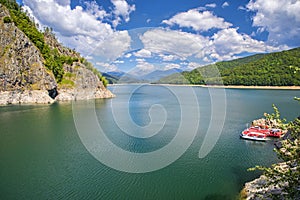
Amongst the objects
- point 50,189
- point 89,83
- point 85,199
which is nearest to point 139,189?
point 85,199

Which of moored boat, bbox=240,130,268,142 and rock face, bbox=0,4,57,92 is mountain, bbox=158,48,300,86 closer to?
rock face, bbox=0,4,57,92

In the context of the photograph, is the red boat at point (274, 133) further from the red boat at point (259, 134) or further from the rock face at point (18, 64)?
the rock face at point (18, 64)

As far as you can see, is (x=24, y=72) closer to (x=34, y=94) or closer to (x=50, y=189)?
(x=34, y=94)

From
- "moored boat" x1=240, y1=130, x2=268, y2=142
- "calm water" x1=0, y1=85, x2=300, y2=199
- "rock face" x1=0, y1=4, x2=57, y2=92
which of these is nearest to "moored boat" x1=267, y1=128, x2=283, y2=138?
"moored boat" x1=240, y1=130, x2=268, y2=142

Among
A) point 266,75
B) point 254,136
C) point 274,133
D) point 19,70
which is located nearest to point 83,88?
point 19,70

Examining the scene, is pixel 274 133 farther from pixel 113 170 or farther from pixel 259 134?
pixel 113 170

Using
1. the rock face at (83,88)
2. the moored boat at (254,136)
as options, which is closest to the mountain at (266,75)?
the rock face at (83,88)

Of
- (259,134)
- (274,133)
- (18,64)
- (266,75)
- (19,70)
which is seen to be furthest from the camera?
(266,75)

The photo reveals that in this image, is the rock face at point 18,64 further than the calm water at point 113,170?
Yes

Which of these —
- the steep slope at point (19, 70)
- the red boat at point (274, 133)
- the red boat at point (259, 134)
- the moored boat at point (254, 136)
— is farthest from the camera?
the steep slope at point (19, 70)

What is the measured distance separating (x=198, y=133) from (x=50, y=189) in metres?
20.1

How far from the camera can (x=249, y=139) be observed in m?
28.5

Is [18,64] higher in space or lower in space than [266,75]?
lower

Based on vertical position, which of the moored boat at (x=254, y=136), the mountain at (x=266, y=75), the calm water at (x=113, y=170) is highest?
the mountain at (x=266, y=75)
